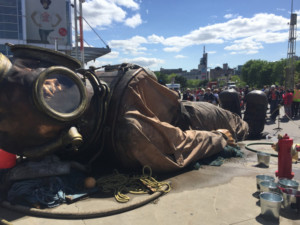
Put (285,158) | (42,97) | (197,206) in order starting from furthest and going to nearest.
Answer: (285,158) < (197,206) < (42,97)

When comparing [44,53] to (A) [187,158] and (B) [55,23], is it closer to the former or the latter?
(A) [187,158]

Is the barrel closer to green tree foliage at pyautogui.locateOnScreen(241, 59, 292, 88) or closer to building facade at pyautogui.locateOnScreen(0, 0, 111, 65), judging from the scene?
building facade at pyautogui.locateOnScreen(0, 0, 111, 65)

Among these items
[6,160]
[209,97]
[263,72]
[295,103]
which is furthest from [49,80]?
[263,72]

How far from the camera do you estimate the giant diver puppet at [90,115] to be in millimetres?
3150

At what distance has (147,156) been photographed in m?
3.94

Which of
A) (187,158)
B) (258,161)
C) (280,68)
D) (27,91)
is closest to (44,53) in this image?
(27,91)

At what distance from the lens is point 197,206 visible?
325cm

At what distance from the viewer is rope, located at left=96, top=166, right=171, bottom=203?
3586mm

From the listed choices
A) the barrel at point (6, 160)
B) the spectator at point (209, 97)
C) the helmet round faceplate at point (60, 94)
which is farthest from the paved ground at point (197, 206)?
the spectator at point (209, 97)

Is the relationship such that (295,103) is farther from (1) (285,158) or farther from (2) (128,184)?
(2) (128,184)

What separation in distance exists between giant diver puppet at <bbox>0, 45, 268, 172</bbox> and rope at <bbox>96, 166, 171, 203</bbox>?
0.23m

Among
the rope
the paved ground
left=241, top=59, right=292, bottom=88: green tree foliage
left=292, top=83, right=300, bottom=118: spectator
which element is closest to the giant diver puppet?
the rope

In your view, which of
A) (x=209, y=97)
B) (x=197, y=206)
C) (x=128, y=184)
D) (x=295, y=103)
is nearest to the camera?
(x=197, y=206)

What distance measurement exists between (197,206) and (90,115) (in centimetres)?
194
